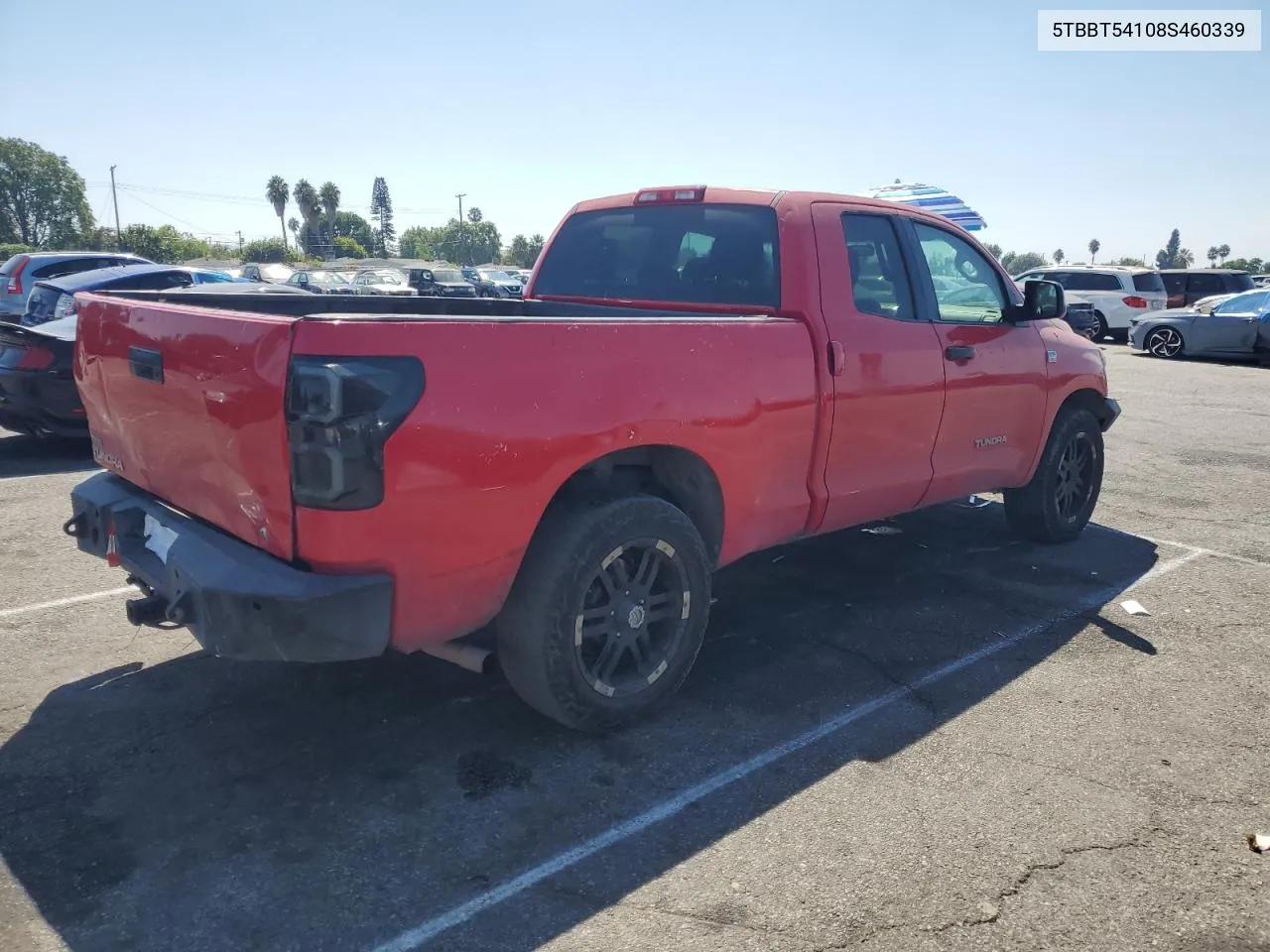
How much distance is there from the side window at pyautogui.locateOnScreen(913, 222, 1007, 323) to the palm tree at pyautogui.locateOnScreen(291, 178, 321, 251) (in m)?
142

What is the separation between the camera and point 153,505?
3387 mm

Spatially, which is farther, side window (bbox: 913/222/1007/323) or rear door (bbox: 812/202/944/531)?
side window (bbox: 913/222/1007/323)

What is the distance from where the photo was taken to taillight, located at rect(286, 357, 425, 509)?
2.62 metres

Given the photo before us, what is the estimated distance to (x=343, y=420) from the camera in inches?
104

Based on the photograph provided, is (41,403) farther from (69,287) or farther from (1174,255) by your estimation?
(1174,255)

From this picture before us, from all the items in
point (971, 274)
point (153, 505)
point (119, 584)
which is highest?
point (971, 274)

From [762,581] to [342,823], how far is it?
2.94 meters

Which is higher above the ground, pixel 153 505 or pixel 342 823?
pixel 153 505

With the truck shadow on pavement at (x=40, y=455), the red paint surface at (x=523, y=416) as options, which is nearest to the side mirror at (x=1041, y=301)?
the red paint surface at (x=523, y=416)

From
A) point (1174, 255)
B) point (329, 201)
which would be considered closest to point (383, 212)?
point (329, 201)

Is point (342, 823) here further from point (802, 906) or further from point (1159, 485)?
point (1159, 485)

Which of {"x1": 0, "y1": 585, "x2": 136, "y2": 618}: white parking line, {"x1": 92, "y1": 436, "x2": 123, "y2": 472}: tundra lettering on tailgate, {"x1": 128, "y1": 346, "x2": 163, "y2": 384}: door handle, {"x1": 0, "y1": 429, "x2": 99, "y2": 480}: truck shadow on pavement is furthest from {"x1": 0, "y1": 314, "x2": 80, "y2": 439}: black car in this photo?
{"x1": 128, "y1": 346, "x2": 163, "y2": 384}: door handle

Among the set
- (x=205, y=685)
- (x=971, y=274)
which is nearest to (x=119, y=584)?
(x=205, y=685)

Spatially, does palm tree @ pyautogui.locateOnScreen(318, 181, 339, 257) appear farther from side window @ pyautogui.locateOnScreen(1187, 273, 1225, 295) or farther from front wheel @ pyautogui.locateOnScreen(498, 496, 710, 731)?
front wheel @ pyautogui.locateOnScreen(498, 496, 710, 731)
